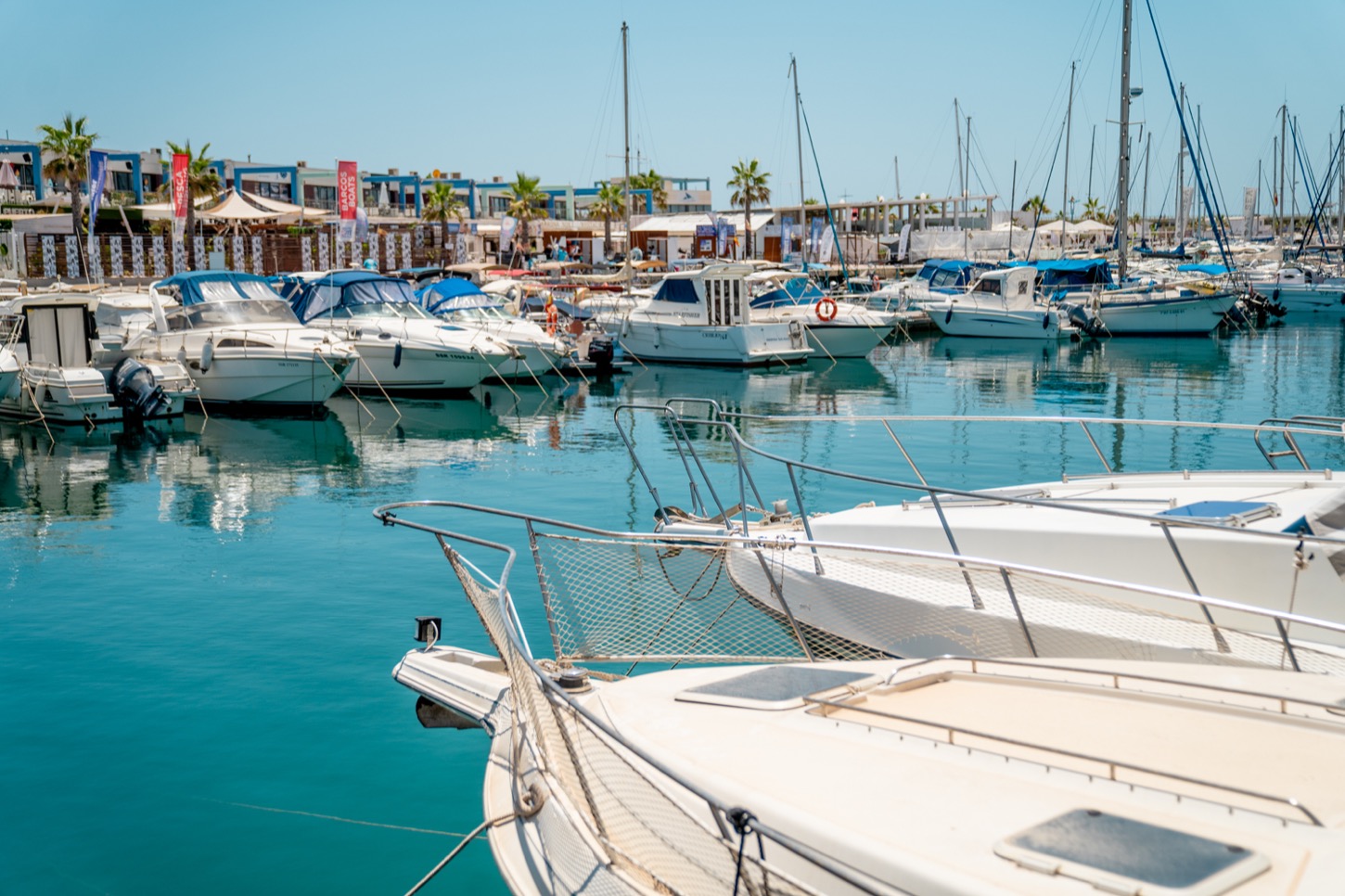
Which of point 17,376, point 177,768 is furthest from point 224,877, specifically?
point 17,376

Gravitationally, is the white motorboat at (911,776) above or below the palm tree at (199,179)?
below

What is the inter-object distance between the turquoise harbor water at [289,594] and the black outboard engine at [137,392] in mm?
496

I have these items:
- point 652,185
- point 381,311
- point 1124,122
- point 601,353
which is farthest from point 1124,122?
point 652,185

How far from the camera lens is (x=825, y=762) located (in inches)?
178

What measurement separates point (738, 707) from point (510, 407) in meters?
22.2

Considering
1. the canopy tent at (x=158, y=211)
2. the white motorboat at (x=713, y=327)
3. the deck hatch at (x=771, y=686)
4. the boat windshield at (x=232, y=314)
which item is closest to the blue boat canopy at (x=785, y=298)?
the white motorboat at (x=713, y=327)

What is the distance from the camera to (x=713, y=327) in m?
33.6

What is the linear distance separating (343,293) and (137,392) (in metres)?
6.54

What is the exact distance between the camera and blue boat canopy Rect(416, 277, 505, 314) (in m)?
30.6

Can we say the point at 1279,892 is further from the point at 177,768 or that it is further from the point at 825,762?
the point at 177,768

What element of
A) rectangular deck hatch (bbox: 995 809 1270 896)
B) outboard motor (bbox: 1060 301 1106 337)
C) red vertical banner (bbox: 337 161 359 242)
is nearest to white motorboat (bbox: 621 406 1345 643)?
rectangular deck hatch (bbox: 995 809 1270 896)

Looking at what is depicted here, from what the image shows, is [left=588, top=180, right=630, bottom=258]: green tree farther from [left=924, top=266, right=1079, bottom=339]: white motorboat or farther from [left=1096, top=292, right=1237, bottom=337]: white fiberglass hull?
[left=1096, top=292, right=1237, bottom=337]: white fiberglass hull

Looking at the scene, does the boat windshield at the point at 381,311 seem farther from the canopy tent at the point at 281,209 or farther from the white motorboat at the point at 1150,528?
the canopy tent at the point at 281,209

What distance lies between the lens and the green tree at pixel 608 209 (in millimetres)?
67688
